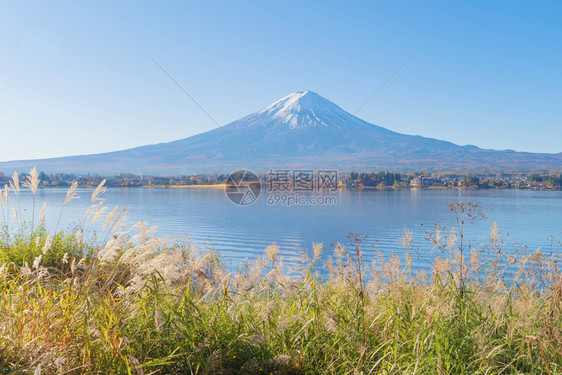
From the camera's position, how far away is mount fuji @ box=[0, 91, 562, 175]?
126 m

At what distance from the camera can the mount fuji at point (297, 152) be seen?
125812 mm

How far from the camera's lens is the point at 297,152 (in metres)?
137

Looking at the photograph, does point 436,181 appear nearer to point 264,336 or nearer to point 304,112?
point 304,112

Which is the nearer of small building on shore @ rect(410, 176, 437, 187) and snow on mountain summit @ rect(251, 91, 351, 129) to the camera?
small building on shore @ rect(410, 176, 437, 187)

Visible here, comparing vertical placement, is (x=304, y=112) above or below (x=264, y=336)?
above

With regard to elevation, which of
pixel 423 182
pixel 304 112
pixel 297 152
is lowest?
pixel 423 182

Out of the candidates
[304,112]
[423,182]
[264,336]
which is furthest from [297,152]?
[264,336]

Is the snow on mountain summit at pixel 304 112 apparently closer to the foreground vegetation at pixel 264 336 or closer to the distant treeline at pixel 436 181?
the distant treeline at pixel 436 181

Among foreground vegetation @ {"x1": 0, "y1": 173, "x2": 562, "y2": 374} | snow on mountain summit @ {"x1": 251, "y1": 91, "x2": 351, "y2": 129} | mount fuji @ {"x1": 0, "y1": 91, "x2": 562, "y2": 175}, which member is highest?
snow on mountain summit @ {"x1": 251, "y1": 91, "x2": 351, "y2": 129}

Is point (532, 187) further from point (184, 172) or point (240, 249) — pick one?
point (184, 172)

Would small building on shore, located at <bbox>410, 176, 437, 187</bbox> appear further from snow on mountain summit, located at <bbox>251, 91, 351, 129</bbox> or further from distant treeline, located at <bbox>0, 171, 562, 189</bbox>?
snow on mountain summit, located at <bbox>251, 91, 351, 129</bbox>

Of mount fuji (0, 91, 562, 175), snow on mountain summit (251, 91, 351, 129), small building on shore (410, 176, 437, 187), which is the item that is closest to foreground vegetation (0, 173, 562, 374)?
small building on shore (410, 176, 437, 187)

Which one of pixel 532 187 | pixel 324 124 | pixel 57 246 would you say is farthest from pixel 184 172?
pixel 57 246

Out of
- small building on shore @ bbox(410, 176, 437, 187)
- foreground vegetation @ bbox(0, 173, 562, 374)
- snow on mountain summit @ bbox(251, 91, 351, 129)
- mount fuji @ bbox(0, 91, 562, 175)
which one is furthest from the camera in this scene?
snow on mountain summit @ bbox(251, 91, 351, 129)
